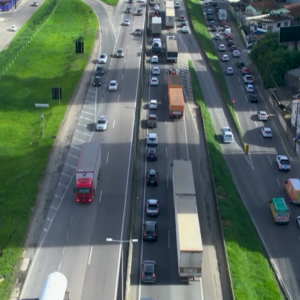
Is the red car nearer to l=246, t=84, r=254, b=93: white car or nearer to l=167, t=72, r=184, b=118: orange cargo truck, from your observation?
l=246, t=84, r=254, b=93: white car

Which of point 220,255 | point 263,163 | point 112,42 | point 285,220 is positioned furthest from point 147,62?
point 220,255

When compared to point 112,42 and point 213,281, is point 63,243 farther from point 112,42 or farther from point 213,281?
point 112,42

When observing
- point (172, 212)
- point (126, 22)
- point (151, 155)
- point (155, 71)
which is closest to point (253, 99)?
point (155, 71)

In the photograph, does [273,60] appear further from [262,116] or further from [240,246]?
[240,246]

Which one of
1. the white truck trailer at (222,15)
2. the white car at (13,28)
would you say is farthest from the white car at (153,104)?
the white truck trailer at (222,15)

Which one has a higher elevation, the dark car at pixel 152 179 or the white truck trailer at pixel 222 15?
the dark car at pixel 152 179

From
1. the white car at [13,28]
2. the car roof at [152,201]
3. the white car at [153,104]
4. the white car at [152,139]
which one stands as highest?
the car roof at [152,201]

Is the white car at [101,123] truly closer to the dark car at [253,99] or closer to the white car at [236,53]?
the dark car at [253,99]
